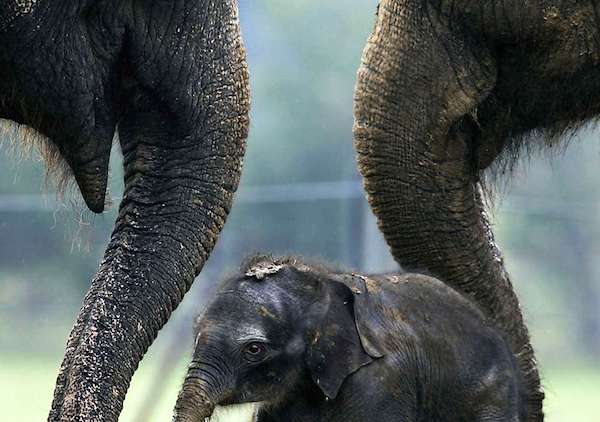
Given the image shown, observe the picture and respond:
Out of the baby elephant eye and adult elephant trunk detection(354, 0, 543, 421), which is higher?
adult elephant trunk detection(354, 0, 543, 421)

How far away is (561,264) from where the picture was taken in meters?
15.1

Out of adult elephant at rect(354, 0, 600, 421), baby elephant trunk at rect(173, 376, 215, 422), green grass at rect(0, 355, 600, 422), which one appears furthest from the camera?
green grass at rect(0, 355, 600, 422)

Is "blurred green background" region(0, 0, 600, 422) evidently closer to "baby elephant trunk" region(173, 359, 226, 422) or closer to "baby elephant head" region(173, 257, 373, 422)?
"baby elephant head" region(173, 257, 373, 422)

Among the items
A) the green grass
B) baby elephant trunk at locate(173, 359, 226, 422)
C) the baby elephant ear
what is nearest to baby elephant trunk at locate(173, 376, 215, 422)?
baby elephant trunk at locate(173, 359, 226, 422)

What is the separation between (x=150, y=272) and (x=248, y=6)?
33.4 feet

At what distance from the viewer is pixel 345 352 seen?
467 centimetres

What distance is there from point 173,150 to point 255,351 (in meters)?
0.63

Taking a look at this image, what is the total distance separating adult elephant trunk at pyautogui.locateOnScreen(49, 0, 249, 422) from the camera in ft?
15.2

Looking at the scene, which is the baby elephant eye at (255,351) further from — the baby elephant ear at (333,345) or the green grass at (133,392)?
the green grass at (133,392)

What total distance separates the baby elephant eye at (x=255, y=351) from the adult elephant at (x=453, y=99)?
2.70 feet

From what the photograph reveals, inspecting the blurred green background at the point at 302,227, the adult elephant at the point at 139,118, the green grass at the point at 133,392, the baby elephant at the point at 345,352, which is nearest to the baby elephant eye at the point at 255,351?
the baby elephant at the point at 345,352

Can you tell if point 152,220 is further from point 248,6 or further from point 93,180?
point 248,6

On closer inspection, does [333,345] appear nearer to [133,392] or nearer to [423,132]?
[423,132]

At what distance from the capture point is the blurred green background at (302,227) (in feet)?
41.2
